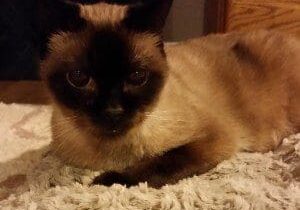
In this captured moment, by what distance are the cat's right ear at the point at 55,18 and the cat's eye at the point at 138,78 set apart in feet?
0.56

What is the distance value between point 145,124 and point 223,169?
24 centimetres

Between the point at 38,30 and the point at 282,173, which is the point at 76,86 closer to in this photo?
the point at 38,30

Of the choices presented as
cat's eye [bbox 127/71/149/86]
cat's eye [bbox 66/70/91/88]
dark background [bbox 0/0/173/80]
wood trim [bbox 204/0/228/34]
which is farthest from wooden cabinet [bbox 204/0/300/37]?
cat's eye [bbox 66/70/91/88]

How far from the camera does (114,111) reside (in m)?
1.10

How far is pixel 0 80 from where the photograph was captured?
2.56 metres

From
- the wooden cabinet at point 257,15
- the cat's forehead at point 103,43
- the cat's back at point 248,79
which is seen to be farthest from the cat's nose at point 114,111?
the wooden cabinet at point 257,15

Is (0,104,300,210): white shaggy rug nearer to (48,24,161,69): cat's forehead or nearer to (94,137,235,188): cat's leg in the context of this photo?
(94,137,235,188): cat's leg

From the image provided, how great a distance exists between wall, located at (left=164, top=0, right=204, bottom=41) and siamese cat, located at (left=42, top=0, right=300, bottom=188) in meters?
0.95

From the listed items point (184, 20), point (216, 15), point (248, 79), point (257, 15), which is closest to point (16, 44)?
point (184, 20)

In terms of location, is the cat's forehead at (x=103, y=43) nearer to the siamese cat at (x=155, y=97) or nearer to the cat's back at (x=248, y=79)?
the siamese cat at (x=155, y=97)

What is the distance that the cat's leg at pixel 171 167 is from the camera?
1218 mm

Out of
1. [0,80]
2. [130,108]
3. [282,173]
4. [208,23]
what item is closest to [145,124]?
[130,108]

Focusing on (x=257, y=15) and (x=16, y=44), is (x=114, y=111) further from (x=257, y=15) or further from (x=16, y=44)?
(x=16, y=44)

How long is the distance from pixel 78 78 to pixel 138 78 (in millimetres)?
134
